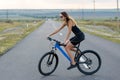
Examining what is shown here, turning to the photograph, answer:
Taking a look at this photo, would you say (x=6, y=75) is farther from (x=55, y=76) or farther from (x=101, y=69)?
(x=101, y=69)

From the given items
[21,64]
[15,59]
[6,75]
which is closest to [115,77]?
[6,75]

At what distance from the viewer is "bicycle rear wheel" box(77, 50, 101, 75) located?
11.8 m

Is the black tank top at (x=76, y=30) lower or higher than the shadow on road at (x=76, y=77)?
higher

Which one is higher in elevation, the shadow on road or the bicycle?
the bicycle

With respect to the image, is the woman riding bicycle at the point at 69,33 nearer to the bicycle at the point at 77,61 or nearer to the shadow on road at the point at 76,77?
the bicycle at the point at 77,61

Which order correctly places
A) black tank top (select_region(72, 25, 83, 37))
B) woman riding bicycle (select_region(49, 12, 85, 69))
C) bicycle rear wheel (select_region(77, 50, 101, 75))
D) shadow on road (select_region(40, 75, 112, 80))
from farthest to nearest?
bicycle rear wheel (select_region(77, 50, 101, 75)), black tank top (select_region(72, 25, 83, 37)), woman riding bicycle (select_region(49, 12, 85, 69)), shadow on road (select_region(40, 75, 112, 80))

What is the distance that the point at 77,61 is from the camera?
11.7 meters

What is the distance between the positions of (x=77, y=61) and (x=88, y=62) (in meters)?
0.42

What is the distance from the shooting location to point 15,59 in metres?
15.9

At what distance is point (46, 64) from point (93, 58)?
1.44 metres

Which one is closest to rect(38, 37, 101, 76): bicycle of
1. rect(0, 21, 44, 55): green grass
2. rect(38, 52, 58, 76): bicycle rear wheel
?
rect(38, 52, 58, 76): bicycle rear wheel

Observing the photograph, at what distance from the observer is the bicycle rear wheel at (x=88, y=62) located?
38.5 feet

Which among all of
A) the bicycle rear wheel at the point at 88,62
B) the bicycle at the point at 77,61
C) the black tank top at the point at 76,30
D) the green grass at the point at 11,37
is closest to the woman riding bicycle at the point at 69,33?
the black tank top at the point at 76,30

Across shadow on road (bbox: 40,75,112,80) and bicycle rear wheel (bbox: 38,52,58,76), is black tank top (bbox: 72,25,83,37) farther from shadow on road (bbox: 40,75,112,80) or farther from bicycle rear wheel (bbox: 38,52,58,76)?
shadow on road (bbox: 40,75,112,80)
